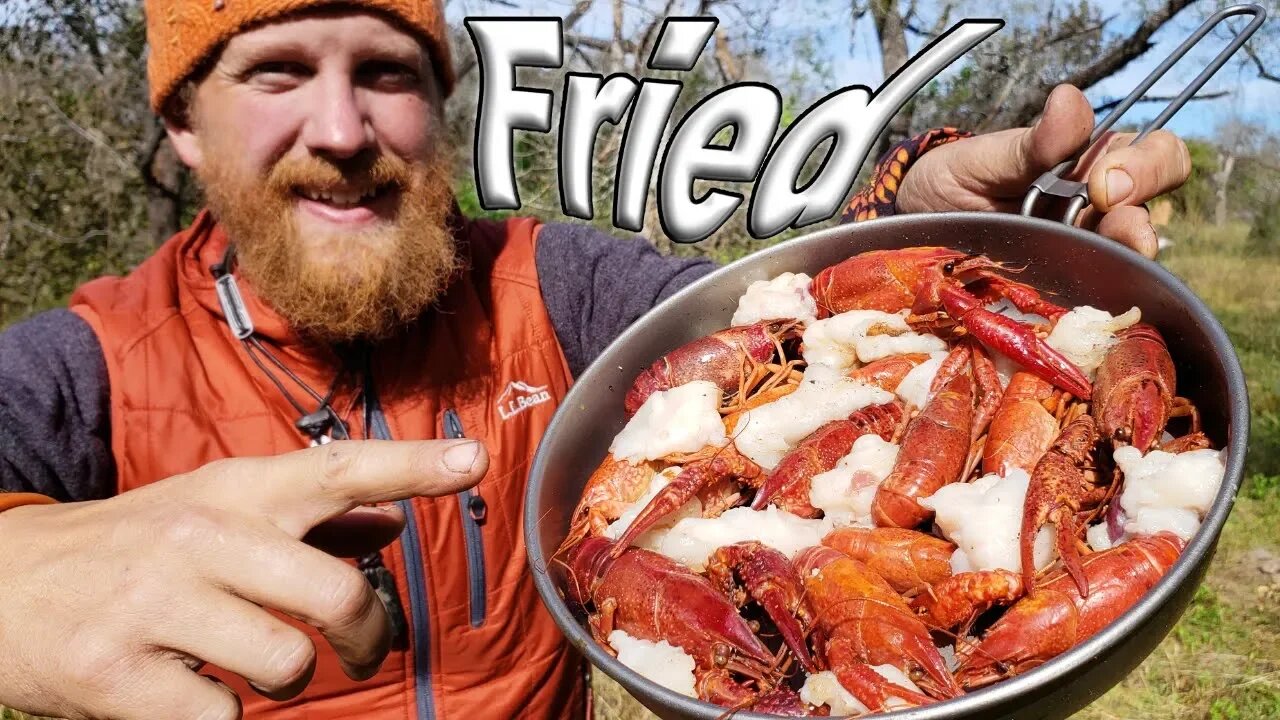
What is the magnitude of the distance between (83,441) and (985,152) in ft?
8.08

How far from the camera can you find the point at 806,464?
5.68ft

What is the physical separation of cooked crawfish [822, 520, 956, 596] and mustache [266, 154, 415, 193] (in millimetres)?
1848

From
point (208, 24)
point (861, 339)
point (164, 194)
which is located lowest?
point (164, 194)

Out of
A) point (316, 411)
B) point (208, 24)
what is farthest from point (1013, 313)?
point (208, 24)

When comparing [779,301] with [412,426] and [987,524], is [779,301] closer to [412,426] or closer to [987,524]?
[987,524]

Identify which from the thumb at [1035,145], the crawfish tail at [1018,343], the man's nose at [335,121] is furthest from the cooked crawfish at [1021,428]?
the man's nose at [335,121]

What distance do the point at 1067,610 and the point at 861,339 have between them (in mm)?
732

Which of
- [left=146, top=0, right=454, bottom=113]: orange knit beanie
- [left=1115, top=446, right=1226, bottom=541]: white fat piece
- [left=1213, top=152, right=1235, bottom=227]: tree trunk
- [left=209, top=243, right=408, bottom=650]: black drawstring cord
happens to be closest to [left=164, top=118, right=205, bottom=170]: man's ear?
[left=146, top=0, right=454, bottom=113]: orange knit beanie

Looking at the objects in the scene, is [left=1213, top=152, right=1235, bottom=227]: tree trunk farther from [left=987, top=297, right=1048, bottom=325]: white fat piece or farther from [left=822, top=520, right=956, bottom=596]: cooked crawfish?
[left=822, top=520, right=956, bottom=596]: cooked crawfish

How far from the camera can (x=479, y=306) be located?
289 cm

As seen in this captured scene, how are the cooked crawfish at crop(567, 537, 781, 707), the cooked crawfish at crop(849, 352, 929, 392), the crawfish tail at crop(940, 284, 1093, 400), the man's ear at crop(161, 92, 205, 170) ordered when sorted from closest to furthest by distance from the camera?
the cooked crawfish at crop(567, 537, 781, 707), the crawfish tail at crop(940, 284, 1093, 400), the cooked crawfish at crop(849, 352, 929, 392), the man's ear at crop(161, 92, 205, 170)

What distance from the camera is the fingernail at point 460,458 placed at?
1165 millimetres

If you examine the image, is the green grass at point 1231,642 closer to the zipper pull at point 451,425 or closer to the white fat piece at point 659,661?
the zipper pull at point 451,425

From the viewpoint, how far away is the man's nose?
2504 millimetres
